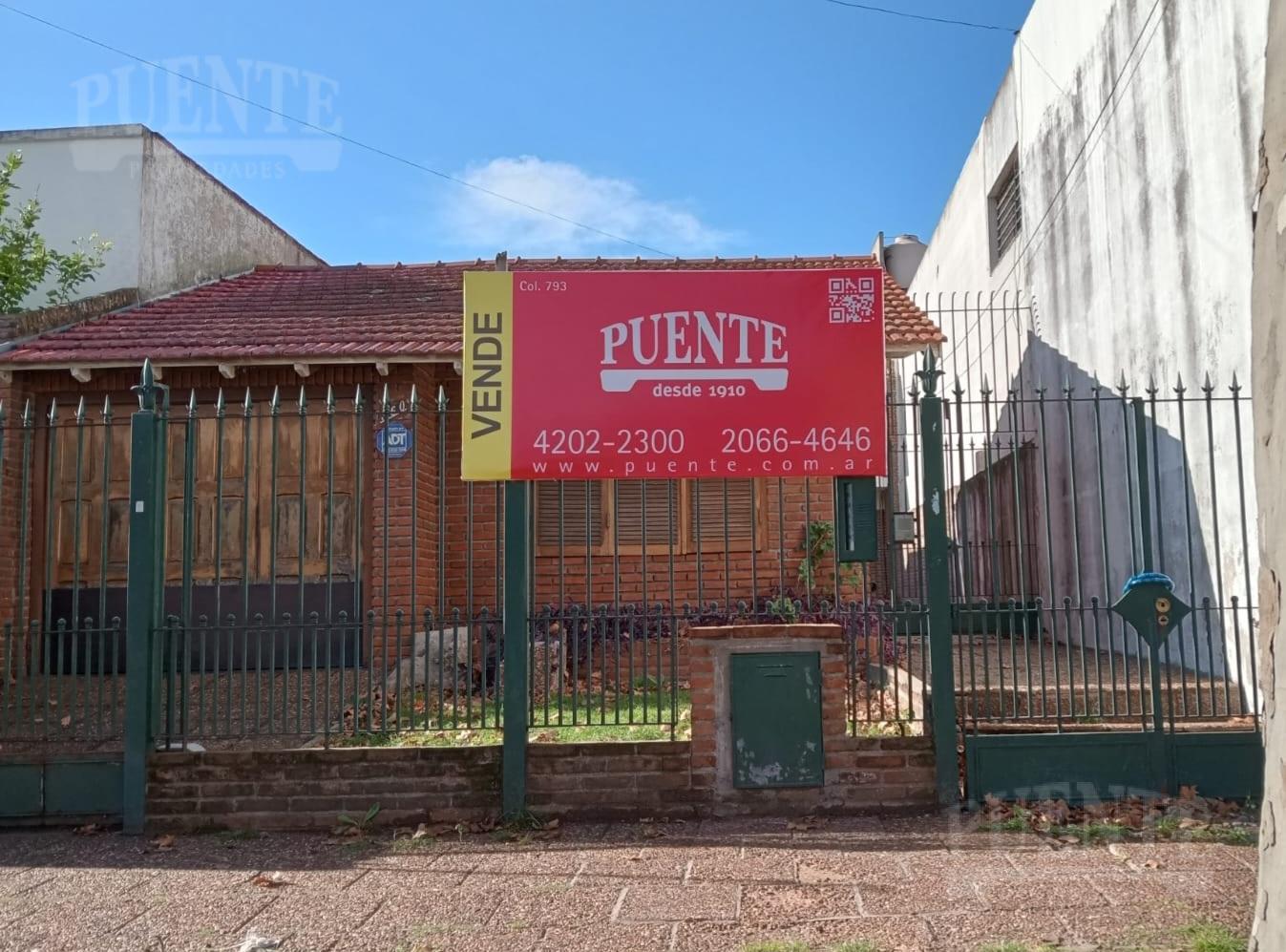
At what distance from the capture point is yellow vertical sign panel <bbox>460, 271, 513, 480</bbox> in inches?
241

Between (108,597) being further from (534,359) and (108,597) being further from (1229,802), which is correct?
(1229,802)

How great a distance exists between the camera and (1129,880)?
463 cm

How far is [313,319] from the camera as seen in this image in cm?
1067

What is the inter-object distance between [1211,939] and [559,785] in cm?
324

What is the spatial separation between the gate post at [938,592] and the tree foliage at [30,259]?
1117 cm

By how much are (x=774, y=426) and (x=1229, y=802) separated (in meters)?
3.20

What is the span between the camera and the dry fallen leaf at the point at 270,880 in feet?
16.2

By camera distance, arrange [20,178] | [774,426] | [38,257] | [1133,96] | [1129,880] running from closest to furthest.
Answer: [1129,880] < [774,426] < [1133,96] < [38,257] < [20,178]

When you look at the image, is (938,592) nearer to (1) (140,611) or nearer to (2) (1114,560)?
(2) (1114,560)

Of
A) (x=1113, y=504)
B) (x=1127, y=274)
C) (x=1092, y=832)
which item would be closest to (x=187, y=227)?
(x=1127, y=274)

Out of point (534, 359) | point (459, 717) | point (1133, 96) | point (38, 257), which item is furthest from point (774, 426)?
point (38, 257)

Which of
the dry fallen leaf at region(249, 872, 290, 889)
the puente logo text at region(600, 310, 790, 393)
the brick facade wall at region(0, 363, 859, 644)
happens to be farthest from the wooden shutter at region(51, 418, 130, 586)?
the puente logo text at region(600, 310, 790, 393)

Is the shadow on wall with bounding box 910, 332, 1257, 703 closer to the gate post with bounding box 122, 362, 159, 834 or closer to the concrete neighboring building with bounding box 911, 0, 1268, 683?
the concrete neighboring building with bounding box 911, 0, 1268, 683

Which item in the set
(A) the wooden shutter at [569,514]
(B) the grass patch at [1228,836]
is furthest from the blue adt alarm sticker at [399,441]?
(B) the grass patch at [1228,836]
